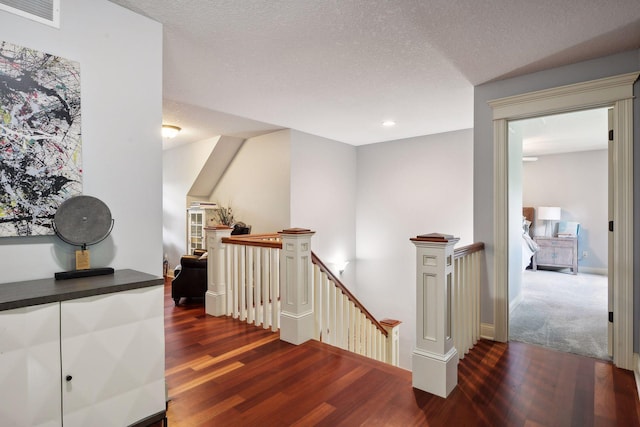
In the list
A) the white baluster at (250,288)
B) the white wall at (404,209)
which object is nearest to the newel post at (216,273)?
the white baluster at (250,288)

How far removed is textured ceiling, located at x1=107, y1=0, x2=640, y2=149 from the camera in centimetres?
214

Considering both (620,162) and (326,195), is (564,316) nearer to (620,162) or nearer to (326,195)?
(620,162)

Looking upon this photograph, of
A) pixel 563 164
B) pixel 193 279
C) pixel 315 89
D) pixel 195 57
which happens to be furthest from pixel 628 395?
pixel 563 164

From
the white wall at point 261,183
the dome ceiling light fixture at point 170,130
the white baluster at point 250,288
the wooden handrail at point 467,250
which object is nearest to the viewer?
the wooden handrail at point 467,250

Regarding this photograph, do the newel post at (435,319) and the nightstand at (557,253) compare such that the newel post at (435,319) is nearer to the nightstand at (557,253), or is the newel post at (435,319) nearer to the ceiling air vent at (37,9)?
the ceiling air vent at (37,9)

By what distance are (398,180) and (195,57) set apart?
13.6ft

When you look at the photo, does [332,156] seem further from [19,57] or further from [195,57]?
[19,57]

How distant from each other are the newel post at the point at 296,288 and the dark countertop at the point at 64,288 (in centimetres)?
138

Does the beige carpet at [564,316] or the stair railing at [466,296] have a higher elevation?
the stair railing at [466,296]

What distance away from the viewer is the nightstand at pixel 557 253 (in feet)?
20.9

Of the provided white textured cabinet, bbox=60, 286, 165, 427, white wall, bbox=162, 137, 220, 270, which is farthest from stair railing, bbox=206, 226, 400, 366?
white wall, bbox=162, 137, 220, 270

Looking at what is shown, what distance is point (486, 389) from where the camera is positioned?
228 centimetres

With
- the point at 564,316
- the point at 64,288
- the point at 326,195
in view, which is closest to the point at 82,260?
the point at 64,288

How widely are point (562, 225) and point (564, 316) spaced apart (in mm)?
3740
